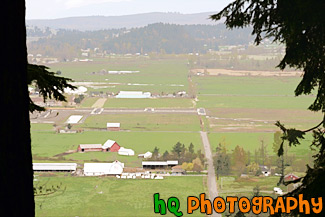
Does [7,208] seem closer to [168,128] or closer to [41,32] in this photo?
[168,128]

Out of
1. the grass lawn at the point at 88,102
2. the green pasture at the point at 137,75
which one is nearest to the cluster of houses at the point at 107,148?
the grass lawn at the point at 88,102

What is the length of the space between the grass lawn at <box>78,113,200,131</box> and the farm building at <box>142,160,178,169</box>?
976cm

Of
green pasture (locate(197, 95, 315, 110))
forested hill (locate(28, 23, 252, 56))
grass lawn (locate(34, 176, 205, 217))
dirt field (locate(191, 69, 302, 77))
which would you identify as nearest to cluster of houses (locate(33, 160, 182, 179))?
grass lawn (locate(34, 176, 205, 217))

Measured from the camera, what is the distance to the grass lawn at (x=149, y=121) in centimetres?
4841

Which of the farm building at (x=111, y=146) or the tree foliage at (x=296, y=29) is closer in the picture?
the tree foliage at (x=296, y=29)

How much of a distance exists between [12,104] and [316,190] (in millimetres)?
1661

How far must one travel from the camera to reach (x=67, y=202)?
28891 millimetres

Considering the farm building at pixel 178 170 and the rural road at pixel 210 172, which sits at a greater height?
the rural road at pixel 210 172

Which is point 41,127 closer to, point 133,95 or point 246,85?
point 133,95

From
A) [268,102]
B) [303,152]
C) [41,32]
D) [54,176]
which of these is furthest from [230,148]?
[41,32]

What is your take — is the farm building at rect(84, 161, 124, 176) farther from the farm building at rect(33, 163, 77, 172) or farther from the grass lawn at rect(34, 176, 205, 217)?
the farm building at rect(33, 163, 77, 172)

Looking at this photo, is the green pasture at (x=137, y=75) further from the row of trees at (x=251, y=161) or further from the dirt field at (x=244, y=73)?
the row of trees at (x=251, y=161)

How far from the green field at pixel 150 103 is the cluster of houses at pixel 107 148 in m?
19.6

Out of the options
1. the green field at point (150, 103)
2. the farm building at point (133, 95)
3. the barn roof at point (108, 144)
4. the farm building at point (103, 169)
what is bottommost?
the farm building at point (103, 169)
